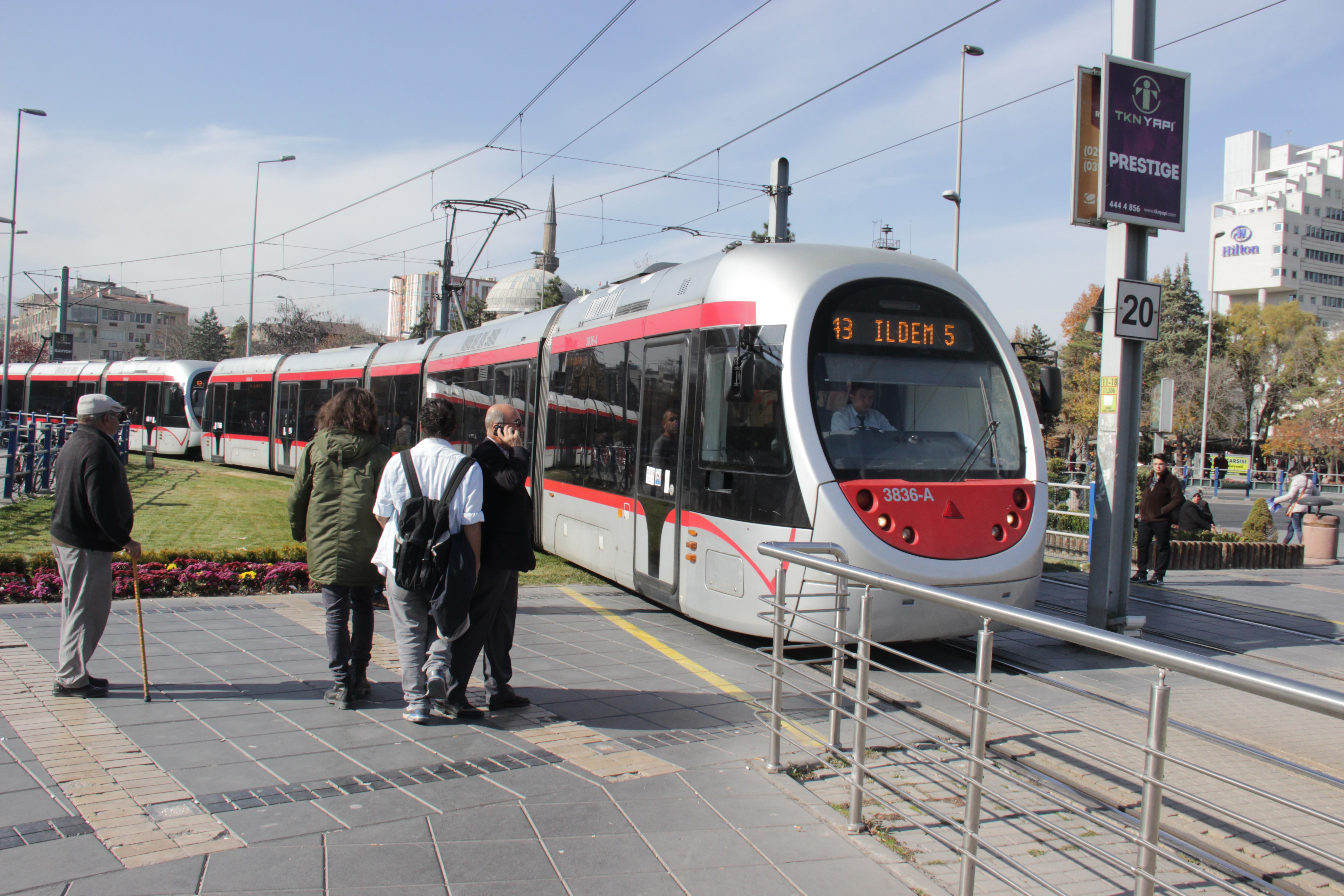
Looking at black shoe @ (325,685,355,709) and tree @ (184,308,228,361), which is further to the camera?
tree @ (184,308,228,361)

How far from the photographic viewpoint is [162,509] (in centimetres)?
1581

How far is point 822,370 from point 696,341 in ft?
4.32

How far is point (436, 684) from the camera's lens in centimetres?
561

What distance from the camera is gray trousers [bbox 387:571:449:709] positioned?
17.8ft

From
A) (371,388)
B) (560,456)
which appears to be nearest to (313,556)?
(560,456)

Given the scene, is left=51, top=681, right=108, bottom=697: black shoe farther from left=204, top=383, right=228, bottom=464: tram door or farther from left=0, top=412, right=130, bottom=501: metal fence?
left=204, top=383, right=228, bottom=464: tram door

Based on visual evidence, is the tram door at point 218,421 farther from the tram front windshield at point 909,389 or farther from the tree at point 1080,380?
the tree at point 1080,380

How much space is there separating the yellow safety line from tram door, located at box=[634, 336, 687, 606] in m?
0.38

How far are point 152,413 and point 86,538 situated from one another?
27265 millimetres

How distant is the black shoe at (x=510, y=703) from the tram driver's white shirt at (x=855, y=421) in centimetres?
298

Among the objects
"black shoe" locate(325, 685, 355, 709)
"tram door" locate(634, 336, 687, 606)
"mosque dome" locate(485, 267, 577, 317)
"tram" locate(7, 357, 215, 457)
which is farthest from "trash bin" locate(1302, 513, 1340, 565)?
"mosque dome" locate(485, 267, 577, 317)

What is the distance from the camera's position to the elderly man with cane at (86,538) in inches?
222

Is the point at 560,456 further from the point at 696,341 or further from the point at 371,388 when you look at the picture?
the point at 371,388

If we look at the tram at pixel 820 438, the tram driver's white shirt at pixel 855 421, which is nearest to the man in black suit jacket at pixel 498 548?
the tram at pixel 820 438
